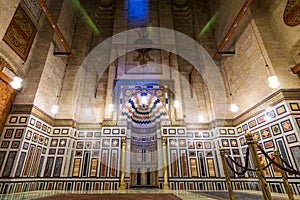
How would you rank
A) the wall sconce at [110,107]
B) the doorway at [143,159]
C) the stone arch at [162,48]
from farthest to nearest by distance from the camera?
1. the doorway at [143,159]
2. the stone arch at [162,48]
3. the wall sconce at [110,107]

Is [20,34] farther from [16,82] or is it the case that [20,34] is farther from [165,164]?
[165,164]

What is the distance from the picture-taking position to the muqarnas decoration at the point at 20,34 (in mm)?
5715

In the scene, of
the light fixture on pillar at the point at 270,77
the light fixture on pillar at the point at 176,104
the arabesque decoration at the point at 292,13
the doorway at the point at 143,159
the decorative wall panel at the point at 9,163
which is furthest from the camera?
the doorway at the point at 143,159

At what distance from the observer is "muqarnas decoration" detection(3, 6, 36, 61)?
18.7 feet

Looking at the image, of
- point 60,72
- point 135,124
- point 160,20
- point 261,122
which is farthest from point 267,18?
point 60,72

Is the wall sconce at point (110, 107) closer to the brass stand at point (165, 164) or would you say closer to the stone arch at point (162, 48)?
the stone arch at point (162, 48)

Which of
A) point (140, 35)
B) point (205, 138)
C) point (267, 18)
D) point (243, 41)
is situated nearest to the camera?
point (267, 18)

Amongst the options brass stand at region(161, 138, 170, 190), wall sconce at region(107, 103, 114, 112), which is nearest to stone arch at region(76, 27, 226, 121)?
wall sconce at region(107, 103, 114, 112)

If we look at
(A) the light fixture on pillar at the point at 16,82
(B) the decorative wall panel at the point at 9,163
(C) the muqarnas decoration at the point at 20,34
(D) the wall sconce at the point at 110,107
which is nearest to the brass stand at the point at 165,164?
(D) the wall sconce at the point at 110,107

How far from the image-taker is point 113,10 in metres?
12.1

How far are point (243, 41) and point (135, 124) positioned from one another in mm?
7543

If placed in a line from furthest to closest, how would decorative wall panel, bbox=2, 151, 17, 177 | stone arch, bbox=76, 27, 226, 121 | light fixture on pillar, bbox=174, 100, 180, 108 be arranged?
stone arch, bbox=76, 27, 226, 121 < light fixture on pillar, bbox=174, 100, 180, 108 < decorative wall panel, bbox=2, 151, 17, 177

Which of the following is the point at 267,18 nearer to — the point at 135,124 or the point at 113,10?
the point at 135,124

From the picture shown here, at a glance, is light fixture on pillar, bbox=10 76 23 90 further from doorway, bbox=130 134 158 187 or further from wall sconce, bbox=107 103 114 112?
doorway, bbox=130 134 158 187
